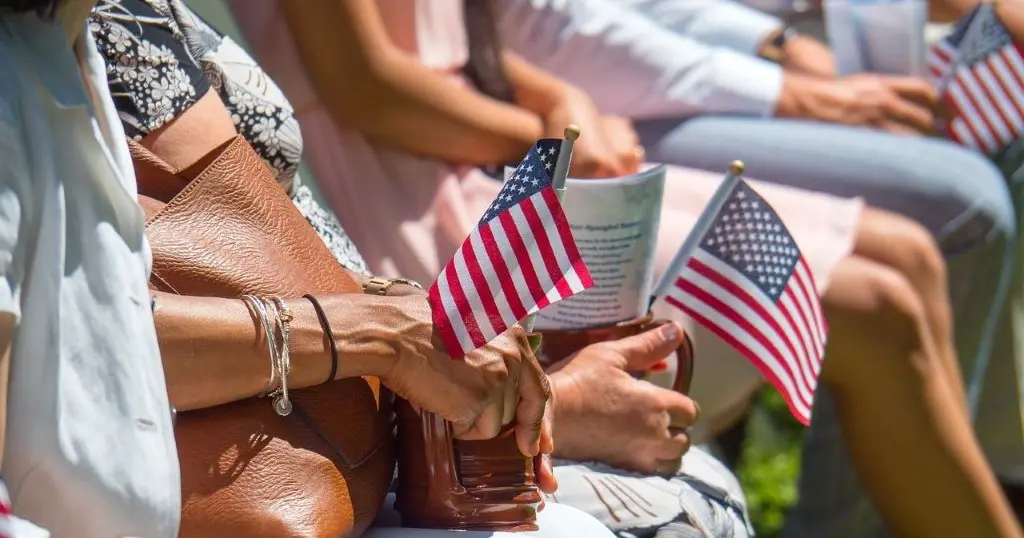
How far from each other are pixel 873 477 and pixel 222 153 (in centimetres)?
155

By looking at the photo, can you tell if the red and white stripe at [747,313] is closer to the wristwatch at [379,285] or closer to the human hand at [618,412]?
the human hand at [618,412]

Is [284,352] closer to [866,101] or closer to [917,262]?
[917,262]

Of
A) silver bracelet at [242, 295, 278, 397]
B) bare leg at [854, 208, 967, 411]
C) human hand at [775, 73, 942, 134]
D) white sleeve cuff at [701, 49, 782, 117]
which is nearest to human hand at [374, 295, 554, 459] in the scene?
silver bracelet at [242, 295, 278, 397]

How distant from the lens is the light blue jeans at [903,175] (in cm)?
284

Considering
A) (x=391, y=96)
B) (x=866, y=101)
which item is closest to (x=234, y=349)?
(x=391, y=96)

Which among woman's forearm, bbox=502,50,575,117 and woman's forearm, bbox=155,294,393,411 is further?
woman's forearm, bbox=502,50,575,117

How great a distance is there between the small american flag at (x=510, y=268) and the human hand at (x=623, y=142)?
1022 mm

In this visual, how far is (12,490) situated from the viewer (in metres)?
1.04

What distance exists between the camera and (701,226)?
1928mm

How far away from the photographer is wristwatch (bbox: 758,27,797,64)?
337 centimetres

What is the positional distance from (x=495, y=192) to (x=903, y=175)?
2.97 feet

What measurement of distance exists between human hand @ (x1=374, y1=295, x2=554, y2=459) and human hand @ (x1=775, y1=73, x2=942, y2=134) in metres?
1.76

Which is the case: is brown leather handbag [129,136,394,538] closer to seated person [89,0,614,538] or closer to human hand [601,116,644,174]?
seated person [89,0,614,538]

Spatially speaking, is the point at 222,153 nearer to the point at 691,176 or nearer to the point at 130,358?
the point at 130,358
